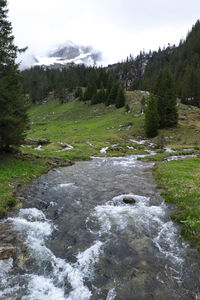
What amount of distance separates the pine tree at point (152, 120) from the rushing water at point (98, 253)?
1587 inches

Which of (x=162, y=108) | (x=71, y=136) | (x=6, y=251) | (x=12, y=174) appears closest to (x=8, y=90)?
(x=12, y=174)

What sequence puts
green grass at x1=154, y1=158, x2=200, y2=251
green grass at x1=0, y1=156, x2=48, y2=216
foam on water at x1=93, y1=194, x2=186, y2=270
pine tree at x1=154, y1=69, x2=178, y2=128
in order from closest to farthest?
foam on water at x1=93, y1=194, x2=186, y2=270 → green grass at x1=154, y1=158, x2=200, y2=251 → green grass at x1=0, y1=156, x2=48, y2=216 → pine tree at x1=154, y1=69, x2=178, y2=128

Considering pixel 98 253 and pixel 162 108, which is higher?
pixel 162 108

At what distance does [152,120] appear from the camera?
170 feet

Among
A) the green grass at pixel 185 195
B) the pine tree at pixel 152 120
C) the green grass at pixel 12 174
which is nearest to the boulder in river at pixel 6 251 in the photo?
the green grass at pixel 12 174

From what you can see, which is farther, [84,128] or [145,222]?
[84,128]

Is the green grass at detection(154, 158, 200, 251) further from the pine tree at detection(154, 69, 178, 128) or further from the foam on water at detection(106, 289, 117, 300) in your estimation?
the pine tree at detection(154, 69, 178, 128)

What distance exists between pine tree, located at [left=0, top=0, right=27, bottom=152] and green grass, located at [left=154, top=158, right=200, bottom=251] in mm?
18813

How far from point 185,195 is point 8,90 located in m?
23.0

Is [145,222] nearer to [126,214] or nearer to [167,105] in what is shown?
[126,214]

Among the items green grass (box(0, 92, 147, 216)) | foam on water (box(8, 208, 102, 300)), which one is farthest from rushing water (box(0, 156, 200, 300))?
green grass (box(0, 92, 147, 216))

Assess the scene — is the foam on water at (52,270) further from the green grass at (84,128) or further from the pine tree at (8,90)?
the green grass at (84,128)

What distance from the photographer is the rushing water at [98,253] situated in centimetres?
655

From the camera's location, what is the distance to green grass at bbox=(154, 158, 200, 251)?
32.1 feet
